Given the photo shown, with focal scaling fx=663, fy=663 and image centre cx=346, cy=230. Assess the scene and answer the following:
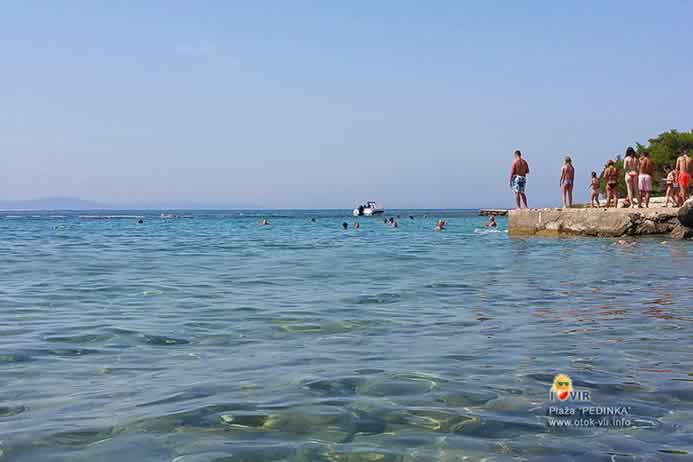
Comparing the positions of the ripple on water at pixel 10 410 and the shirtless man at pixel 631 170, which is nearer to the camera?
the ripple on water at pixel 10 410

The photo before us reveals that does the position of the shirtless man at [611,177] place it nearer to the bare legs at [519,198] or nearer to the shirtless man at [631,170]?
the shirtless man at [631,170]

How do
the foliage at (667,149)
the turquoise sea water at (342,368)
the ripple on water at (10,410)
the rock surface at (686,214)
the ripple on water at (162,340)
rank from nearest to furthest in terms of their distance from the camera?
the turquoise sea water at (342,368) < the ripple on water at (10,410) < the ripple on water at (162,340) < the rock surface at (686,214) < the foliage at (667,149)

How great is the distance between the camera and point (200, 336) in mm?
5707

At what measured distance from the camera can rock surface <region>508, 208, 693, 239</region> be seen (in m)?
18.2

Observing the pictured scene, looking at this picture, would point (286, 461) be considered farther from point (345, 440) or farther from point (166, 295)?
point (166, 295)

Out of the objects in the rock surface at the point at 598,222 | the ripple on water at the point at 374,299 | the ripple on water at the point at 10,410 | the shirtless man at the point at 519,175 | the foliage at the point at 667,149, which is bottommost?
the ripple on water at the point at 374,299

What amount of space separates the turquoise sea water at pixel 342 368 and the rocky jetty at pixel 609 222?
28.7 feet

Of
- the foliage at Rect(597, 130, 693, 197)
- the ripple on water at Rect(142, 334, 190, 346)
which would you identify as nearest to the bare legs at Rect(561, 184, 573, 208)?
the ripple on water at Rect(142, 334, 190, 346)

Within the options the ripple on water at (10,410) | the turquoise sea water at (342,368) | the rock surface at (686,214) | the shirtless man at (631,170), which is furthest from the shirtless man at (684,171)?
the ripple on water at (10,410)

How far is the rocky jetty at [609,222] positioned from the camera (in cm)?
1767

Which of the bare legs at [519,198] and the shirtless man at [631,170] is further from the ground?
the shirtless man at [631,170]

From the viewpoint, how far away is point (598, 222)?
62.5 ft

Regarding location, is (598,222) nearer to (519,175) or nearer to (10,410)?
(519,175)

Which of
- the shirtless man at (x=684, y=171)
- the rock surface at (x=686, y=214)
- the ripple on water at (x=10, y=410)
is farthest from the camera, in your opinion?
the shirtless man at (x=684, y=171)
